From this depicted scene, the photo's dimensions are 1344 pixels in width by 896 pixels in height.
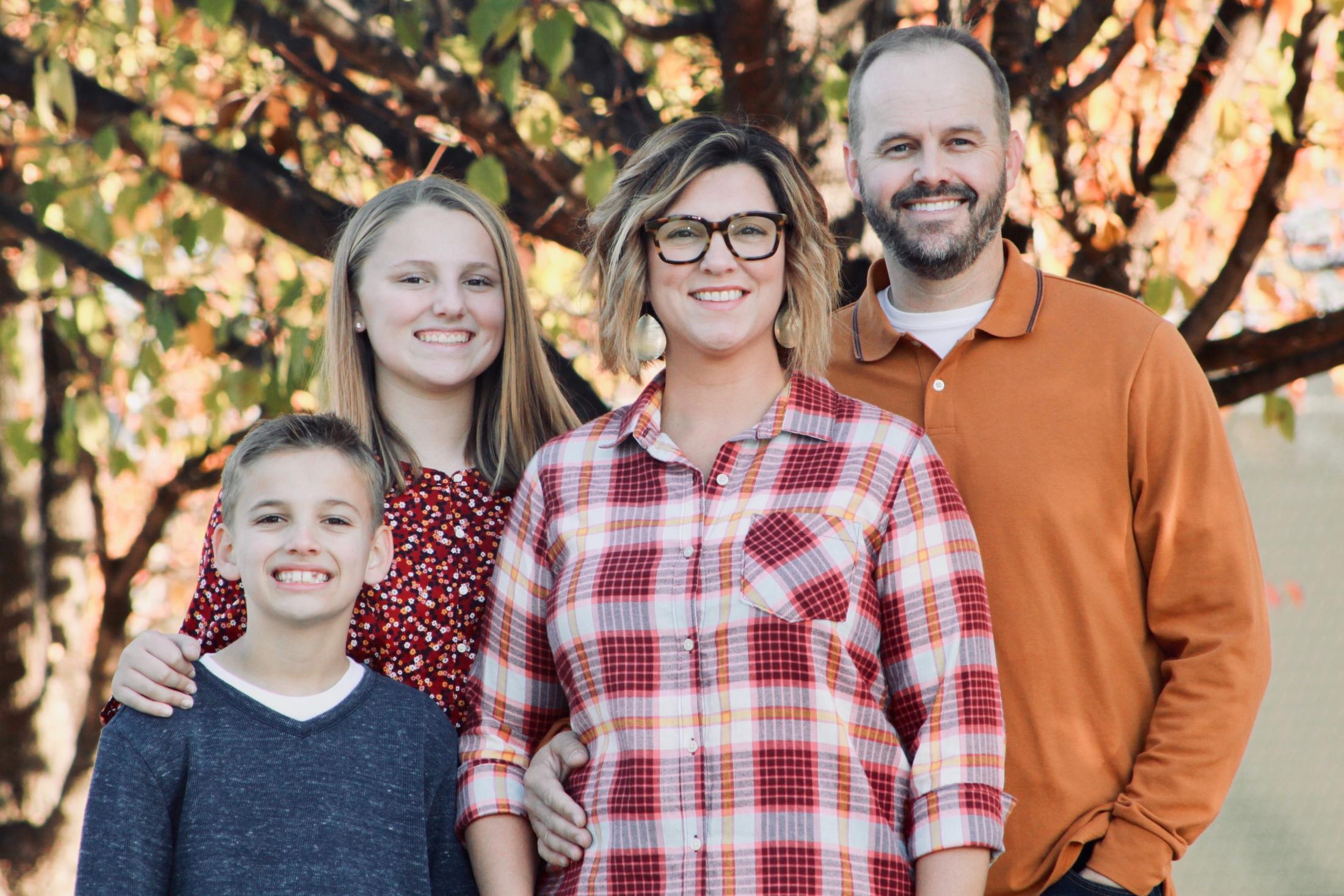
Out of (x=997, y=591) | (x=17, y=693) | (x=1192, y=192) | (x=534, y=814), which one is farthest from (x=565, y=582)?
(x=17, y=693)

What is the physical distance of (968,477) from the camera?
2516mm

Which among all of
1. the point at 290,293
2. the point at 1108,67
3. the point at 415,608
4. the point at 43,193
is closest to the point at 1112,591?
the point at 415,608

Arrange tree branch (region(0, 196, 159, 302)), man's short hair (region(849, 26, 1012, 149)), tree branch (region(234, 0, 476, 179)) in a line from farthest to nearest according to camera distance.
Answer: tree branch (region(0, 196, 159, 302)) < tree branch (region(234, 0, 476, 179)) < man's short hair (region(849, 26, 1012, 149))

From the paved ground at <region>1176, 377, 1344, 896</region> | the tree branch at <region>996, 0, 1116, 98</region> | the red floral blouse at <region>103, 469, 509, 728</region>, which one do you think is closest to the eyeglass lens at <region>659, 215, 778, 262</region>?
the red floral blouse at <region>103, 469, 509, 728</region>

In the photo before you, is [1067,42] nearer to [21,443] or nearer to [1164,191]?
[1164,191]

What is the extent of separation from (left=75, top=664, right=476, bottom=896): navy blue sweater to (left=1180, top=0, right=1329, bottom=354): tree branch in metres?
2.78

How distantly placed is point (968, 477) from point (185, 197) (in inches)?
156

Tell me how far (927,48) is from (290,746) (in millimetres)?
1695

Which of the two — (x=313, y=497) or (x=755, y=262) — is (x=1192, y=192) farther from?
(x=313, y=497)

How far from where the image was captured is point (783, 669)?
2131mm

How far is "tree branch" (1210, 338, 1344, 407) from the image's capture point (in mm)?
4184

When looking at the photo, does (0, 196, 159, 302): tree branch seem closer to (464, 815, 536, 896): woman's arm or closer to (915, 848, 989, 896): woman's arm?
(464, 815, 536, 896): woman's arm

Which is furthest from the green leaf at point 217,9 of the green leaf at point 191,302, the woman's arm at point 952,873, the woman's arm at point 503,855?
the woman's arm at point 952,873

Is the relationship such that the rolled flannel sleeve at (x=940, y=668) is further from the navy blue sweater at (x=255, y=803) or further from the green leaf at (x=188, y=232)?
the green leaf at (x=188, y=232)
